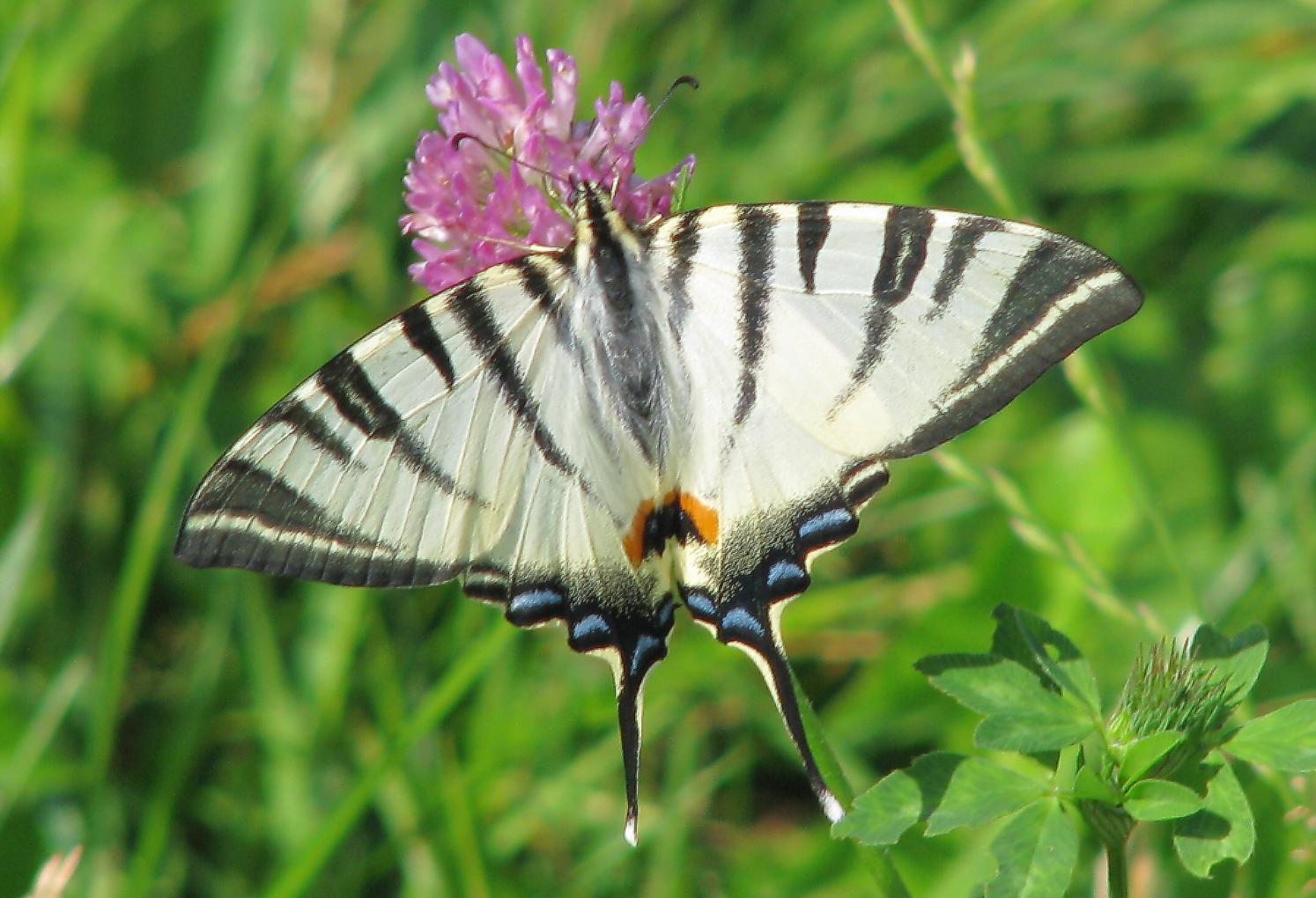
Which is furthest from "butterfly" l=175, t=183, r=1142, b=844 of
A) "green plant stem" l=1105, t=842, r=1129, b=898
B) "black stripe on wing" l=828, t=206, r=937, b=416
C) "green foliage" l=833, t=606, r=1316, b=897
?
"green plant stem" l=1105, t=842, r=1129, b=898

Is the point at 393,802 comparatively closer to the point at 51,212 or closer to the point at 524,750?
the point at 524,750

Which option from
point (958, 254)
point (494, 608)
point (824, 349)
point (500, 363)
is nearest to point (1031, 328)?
point (958, 254)

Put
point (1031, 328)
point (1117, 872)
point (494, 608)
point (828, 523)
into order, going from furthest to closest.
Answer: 1. point (494, 608)
2. point (828, 523)
3. point (1031, 328)
4. point (1117, 872)

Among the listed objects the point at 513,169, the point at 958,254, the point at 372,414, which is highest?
the point at 513,169

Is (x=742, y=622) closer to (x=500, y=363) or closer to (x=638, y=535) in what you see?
(x=638, y=535)

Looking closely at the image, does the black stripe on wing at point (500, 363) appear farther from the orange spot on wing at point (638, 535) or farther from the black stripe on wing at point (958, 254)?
the black stripe on wing at point (958, 254)

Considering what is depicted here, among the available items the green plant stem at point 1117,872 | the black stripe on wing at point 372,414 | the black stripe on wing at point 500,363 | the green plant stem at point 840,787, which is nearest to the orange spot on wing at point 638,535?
the black stripe on wing at point 500,363

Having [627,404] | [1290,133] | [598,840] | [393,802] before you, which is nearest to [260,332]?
[393,802]

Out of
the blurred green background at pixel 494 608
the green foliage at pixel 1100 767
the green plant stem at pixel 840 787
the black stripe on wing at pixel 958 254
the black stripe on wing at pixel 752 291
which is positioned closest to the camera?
→ the green foliage at pixel 1100 767
